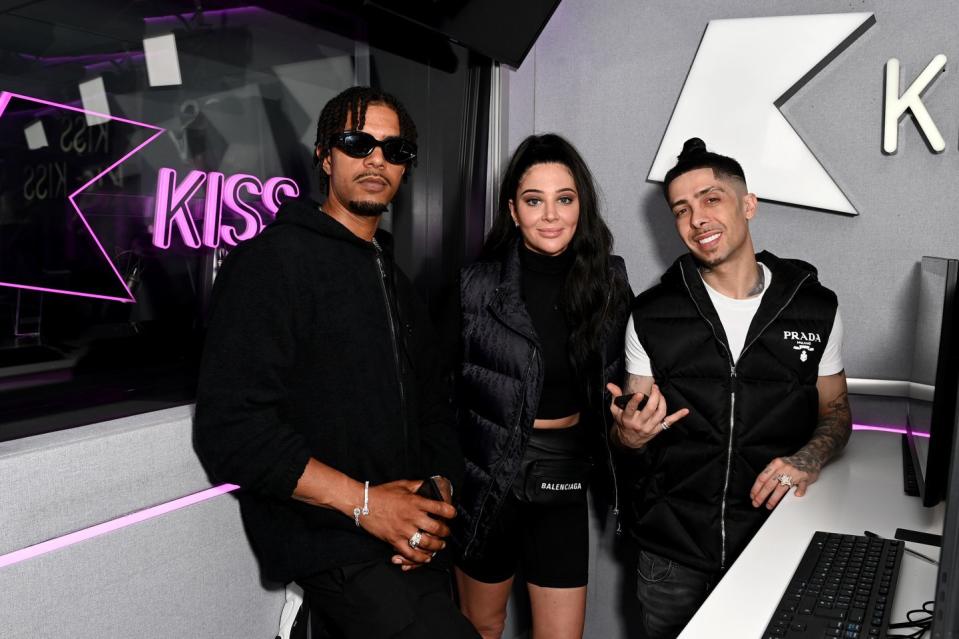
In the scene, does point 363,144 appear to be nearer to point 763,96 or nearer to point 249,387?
point 249,387

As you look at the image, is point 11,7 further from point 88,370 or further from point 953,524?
point 953,524

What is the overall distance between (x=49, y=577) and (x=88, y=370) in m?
0.52

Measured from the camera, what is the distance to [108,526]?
1.45m

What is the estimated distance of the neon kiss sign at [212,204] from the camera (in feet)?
6.09

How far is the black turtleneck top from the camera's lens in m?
2.12

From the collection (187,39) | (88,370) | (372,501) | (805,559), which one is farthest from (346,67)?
(805,559)

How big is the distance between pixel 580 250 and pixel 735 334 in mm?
545

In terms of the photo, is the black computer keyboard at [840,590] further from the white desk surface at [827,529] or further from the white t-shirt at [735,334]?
the white t-shirt at [735,334]

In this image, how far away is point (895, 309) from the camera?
245 centimetres

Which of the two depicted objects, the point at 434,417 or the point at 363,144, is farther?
the point at 434,417

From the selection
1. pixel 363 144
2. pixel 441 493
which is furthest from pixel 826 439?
pixel 363 144

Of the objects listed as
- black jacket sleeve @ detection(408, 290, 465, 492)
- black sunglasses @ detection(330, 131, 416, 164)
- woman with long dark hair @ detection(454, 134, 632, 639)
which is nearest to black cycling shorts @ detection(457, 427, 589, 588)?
woman with long dark hair @ detection(454, 134, 632, 639)

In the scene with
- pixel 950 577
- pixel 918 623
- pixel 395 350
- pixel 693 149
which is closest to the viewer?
pixel 950 577

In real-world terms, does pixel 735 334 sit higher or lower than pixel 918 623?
higher
